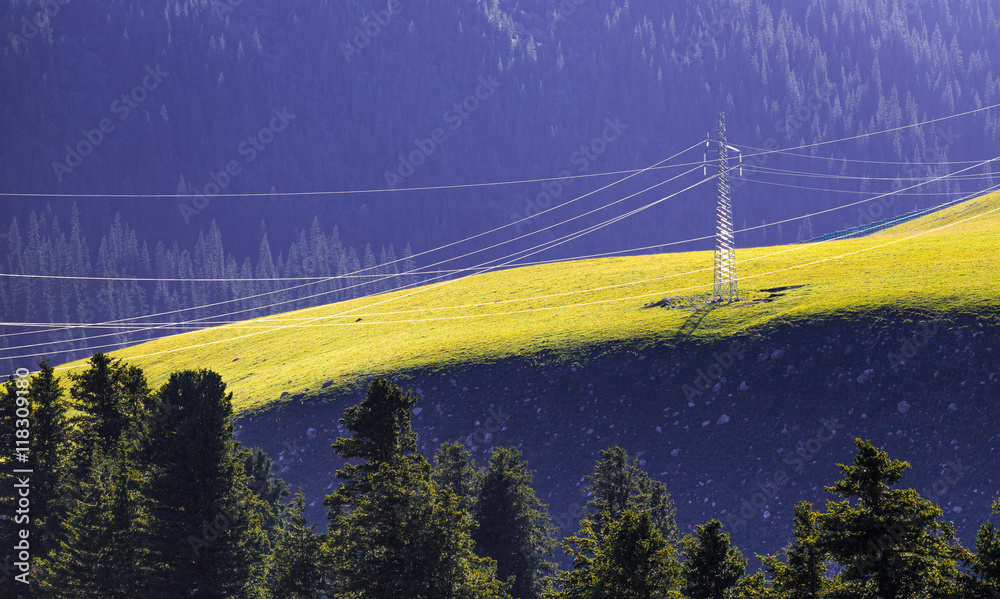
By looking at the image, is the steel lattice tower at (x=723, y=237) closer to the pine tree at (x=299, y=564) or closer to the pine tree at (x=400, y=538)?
the pine tree at (x=400, y=538)

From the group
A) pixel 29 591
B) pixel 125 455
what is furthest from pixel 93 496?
pixel 29 591

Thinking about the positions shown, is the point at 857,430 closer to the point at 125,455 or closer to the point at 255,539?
the point at 255,539

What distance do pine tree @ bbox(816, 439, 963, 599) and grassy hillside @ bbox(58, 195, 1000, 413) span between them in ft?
148

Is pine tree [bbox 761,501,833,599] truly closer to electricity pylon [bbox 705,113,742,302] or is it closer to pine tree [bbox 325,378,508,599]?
pine tree [bbox 325,378,508,599]

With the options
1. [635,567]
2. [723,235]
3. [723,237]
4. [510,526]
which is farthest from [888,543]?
[723,237]

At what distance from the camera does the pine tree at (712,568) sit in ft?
69.7

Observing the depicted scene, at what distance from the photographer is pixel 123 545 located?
32.1 m

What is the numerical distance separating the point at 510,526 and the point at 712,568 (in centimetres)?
1742

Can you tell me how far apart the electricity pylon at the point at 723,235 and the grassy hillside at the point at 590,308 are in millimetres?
1726

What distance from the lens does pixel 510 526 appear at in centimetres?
3762

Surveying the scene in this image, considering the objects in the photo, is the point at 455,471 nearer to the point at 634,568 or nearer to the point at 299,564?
the point at 299,564

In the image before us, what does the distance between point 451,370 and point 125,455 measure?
3547 cm

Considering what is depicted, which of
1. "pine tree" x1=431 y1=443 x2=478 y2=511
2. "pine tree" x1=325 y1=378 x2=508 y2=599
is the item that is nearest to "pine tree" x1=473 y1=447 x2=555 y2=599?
"pine tree" x1=431 y1=443 x2=478 y2=511

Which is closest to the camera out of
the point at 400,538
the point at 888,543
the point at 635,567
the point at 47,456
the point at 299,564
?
the point at 888,543
